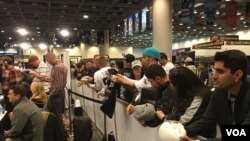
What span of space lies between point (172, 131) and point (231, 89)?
515 millimetres

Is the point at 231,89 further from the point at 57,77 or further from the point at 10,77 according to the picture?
the point at 10,77

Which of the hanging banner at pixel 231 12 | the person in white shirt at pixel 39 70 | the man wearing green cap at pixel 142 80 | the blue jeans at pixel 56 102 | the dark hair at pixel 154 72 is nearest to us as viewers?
the dark hair at pixel 154 72

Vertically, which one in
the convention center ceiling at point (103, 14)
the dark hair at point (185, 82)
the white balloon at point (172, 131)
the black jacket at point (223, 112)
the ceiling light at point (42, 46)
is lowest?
the white balloon at point (172, 131)

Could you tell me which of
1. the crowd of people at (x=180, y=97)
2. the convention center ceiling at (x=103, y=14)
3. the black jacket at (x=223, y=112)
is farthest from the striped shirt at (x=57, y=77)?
the convention center ceiling at (x=103, y=14)

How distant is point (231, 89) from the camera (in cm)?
211

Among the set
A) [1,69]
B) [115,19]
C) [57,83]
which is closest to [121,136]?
[57,83]

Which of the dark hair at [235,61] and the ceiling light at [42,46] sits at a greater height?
the ceiling light at [42,46]

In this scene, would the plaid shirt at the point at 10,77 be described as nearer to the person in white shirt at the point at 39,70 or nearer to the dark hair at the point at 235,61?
the person in white shirt at the point at 39,70

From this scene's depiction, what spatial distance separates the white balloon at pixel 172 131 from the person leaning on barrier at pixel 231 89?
1.8 inches

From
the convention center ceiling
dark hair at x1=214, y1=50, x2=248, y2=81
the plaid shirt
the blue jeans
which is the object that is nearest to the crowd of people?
dark hair at x1=214, y1=50, x2=248, y2=81

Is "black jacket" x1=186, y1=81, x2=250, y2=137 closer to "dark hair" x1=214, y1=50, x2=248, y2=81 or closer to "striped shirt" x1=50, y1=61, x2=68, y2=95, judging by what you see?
"dark hair" x1=214, y1=50, x2=248, y2=81

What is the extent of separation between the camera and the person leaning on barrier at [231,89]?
204 centimetres

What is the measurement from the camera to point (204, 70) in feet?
33.2

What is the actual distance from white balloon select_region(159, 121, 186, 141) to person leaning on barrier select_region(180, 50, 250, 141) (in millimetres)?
46
